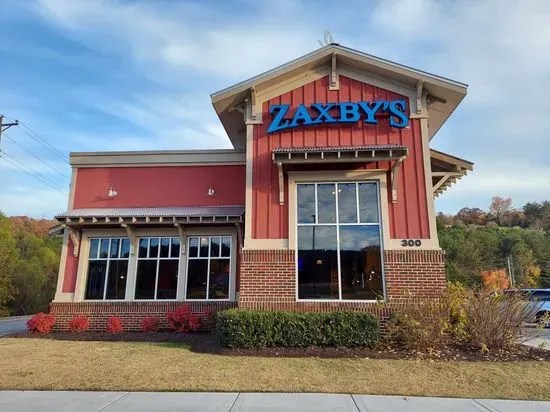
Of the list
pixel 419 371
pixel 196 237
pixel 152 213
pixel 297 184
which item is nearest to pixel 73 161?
pixel 152 213

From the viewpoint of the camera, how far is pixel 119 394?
233 inches

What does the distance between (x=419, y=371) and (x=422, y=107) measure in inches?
296

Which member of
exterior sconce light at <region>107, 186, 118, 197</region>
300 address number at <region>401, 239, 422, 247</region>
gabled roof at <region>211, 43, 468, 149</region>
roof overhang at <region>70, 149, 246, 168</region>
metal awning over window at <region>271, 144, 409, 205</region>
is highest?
gabled roof at <region>211, 43, 468, 149</region>

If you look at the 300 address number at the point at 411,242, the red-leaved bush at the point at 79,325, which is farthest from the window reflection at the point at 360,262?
the red-leaved bush at the point at 79,325

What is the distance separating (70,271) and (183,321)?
460cm

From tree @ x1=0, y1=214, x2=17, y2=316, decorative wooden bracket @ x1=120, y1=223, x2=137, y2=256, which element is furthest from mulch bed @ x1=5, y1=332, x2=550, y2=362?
tree @ x1=0, y1=214, x2=17, y2=316

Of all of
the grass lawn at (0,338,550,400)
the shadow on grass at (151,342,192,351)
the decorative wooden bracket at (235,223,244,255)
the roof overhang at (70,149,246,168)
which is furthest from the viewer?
the roof overhang at (70,149,246,168)

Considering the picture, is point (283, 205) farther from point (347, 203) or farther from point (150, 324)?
point (150, 324)

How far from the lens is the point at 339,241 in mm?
10859

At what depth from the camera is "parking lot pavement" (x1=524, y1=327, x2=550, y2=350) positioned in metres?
10.3

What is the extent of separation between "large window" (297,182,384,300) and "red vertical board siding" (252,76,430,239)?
1.72 ft

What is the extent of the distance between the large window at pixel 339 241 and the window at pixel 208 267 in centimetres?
343

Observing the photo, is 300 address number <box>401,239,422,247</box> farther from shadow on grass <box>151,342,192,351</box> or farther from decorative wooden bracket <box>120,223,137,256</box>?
decorative wooden bracket <box>120,223,137,256</box>

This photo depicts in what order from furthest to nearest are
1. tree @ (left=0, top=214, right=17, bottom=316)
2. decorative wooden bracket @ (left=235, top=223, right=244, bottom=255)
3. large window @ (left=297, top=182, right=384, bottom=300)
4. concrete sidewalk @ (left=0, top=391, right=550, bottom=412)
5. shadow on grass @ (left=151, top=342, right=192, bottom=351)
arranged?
tree @ (left=0, top=214, right=17, bottom=316) < decorative wooden bracket @ (left=235, top=223, right=244, bottom=255) < large window @ (left=297, top=182, right=384, bottom=300) < shadow on grass @ (left=151, top=342, right=192, bottom=351) < concrete sidewalk @ (left=0, top=391, right=550, bottom=412)
